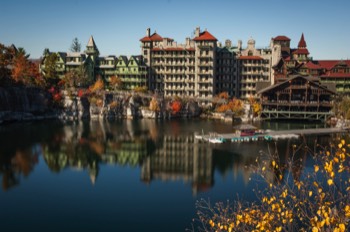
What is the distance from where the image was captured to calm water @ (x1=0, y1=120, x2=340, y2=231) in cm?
3070

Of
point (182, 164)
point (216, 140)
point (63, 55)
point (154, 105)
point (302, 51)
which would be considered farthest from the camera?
point (63, 55)

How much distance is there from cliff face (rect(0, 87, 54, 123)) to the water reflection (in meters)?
9.08

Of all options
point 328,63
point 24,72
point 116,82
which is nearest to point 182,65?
point 116,82

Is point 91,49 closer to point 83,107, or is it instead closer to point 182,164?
point 83,107

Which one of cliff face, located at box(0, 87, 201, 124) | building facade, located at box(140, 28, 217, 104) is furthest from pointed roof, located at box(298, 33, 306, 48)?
cliff face, located at box(0, 87, 201, 124)

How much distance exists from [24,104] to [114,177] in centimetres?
5342

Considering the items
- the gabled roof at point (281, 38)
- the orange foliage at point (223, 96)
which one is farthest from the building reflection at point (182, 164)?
the gabled roof at point (281, 38)

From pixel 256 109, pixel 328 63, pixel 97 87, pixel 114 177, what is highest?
pixel 328 63

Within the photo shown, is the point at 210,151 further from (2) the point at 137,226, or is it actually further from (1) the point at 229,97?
(1) the point at 229,97

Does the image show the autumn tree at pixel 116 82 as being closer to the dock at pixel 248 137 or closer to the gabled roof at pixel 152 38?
the gabled roof at pixel 152 38

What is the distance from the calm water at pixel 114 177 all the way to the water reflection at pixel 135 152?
0.13 meters

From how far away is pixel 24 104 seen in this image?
86688mm

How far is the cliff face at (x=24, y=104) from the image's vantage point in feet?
266

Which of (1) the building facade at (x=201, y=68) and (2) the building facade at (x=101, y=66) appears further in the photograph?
(2) the building facade at (x=101, y=66)
